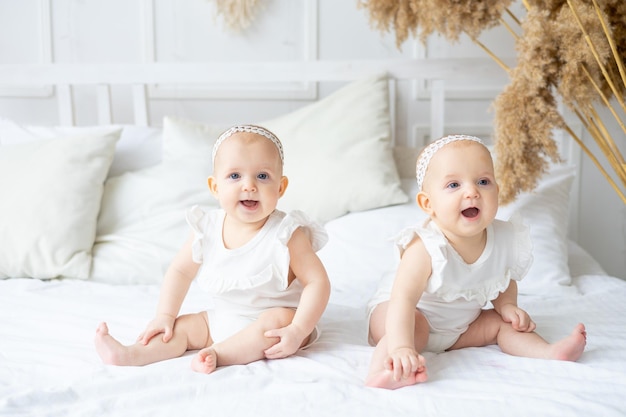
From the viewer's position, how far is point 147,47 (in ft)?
8.14

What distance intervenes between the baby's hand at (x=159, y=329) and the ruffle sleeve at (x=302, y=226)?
0.24 m

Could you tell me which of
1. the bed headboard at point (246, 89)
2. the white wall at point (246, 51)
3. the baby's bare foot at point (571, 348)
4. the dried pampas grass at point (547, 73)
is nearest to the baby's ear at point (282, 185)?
the baby's bare foot at point (571, 348)

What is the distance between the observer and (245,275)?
1181 millimetres

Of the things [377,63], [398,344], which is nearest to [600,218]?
[377,63]

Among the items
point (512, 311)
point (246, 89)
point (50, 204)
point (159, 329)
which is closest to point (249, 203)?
point (159, 329)

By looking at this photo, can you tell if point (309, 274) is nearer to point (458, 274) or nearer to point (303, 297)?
point (303, 297)

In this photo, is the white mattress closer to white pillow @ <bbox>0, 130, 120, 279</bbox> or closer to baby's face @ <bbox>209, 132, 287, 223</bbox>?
baby's face @ <bbox>209, 132, 287, 223</bbox>

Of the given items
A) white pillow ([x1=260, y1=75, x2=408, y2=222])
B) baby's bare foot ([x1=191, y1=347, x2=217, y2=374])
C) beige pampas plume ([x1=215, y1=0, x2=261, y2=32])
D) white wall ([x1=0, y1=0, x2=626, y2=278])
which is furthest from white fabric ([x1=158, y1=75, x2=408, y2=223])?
baby's bare foot ([x1=191, y1=347, x2=217, y2=374])

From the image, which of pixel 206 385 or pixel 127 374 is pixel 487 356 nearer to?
pixel 206 385

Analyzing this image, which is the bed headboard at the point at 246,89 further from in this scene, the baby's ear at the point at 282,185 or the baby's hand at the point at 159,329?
the baby's hand at the point at 159,329

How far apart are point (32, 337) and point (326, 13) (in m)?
1.57

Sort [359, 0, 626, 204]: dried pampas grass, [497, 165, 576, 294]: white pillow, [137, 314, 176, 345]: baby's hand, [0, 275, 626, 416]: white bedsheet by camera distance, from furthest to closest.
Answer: [497, 165, 576, 294]: white pillow, [359, 0, 626, 204]: dried pampas grass, [137, 314, 176, 345]: baby's hand, [0, 275, 626, 416]: white bedsheet

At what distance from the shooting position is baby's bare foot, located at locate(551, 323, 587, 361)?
3.60ft

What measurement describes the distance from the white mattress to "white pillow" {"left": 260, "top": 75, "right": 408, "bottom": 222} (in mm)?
544
